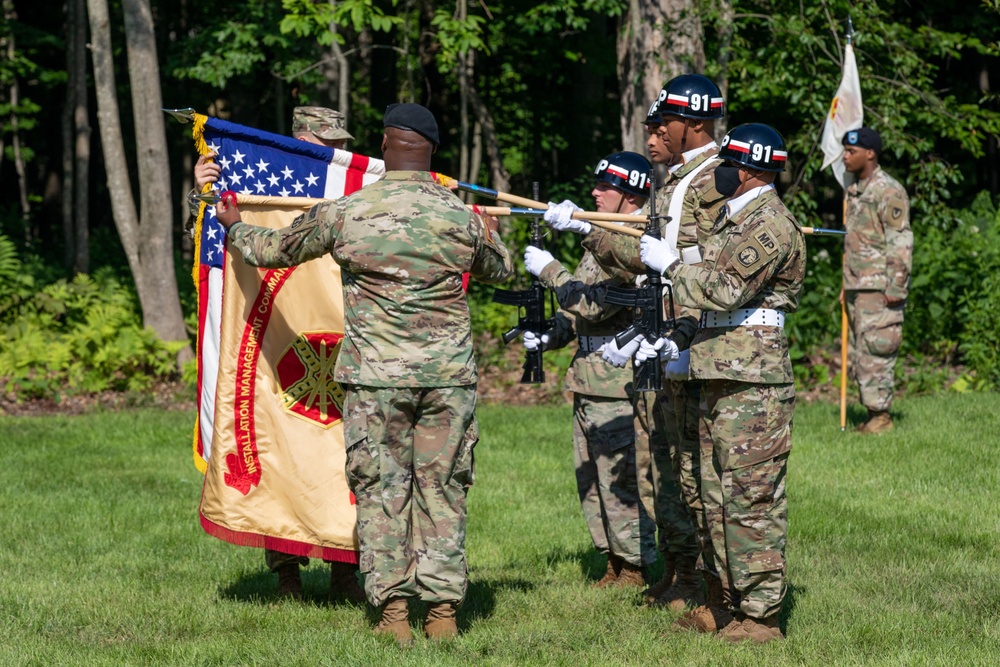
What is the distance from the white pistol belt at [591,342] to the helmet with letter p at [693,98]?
136 centimetres

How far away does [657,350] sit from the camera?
582cm

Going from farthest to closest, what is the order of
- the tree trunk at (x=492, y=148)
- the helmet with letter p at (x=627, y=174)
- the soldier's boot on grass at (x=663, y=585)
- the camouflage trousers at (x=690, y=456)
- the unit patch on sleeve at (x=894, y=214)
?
the tree trunk at (x=492, y=148) < the unit patch on sleeve at (x=894, y=214) < the helmet with letter p at (x=627, y=174) < the soldier's boot on grass at (x=663, y=585) < the camouflage trousers at (x=690, y=456)

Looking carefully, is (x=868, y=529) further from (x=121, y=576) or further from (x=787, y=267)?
(x=121, y=576)

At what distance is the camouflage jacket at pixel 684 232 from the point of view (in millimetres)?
6180

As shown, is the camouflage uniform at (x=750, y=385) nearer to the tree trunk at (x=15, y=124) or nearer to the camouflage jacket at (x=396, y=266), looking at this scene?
the camouflage jacket at (x=396, y=266)

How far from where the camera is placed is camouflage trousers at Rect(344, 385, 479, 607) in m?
5.96

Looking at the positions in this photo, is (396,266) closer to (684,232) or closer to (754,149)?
(684,232)

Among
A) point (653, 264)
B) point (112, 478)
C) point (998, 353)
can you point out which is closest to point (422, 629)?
point (653, 264)

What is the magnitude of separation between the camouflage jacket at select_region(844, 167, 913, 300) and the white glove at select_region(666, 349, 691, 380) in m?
5.80

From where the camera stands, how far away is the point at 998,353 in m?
14.7

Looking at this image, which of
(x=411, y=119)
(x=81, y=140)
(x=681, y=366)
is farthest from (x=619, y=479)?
(x=81, y=140)

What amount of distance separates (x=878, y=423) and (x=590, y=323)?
5.49m

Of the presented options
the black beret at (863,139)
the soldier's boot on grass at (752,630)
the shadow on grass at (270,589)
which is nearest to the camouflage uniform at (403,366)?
the shadow on grass at (270,589)

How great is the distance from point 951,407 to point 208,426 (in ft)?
28.0
